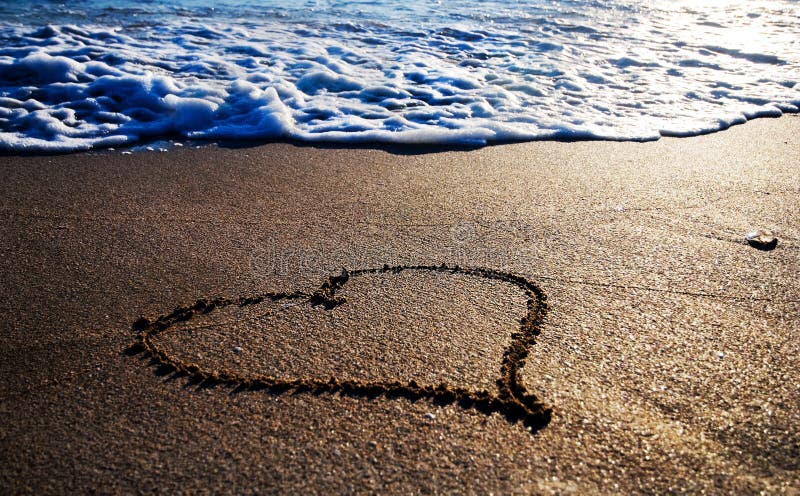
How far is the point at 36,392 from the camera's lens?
5.78ft

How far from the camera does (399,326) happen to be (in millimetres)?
2074

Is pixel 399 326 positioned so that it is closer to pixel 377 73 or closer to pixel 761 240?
A: pixel 761 240

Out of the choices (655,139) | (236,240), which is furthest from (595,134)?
(236,240)

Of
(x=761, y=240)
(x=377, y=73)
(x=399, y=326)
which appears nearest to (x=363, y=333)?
(x=399, y=326)

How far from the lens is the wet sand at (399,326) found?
5.02ft

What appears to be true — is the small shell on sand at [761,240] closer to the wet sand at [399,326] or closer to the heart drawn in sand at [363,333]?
the wet sand at [399,326]

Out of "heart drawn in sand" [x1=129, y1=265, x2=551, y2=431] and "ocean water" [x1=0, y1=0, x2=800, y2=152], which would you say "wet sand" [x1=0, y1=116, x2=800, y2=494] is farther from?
"ocean water" [x1=0, y1=0, x2=800, y2=152]

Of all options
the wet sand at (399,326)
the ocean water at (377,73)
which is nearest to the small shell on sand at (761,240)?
the wet sand at (399,326)

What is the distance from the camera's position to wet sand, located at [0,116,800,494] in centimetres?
153

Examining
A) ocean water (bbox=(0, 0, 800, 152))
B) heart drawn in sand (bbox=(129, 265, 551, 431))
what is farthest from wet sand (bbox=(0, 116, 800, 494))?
ocean water (bbox=(0, 0, 800, 152))

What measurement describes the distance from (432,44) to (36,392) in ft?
18.5

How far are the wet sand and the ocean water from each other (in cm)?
70

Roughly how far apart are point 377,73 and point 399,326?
383cm

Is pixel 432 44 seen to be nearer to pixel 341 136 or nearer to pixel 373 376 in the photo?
pixel 341 136
